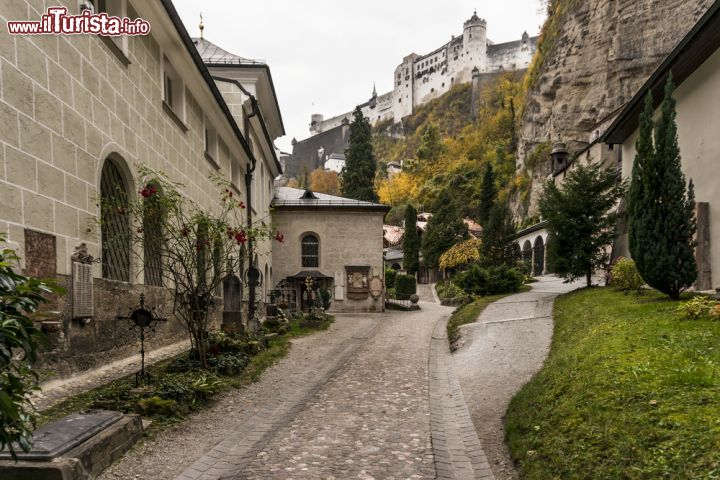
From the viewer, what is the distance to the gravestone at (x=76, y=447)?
12.1 feet

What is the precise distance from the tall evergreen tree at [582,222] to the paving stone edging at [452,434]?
10.4 meters

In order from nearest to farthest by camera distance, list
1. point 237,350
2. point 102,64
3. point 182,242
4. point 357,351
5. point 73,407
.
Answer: point 73,407 < point 102,64 < point 182,242 < point 237,350 < point 357,351

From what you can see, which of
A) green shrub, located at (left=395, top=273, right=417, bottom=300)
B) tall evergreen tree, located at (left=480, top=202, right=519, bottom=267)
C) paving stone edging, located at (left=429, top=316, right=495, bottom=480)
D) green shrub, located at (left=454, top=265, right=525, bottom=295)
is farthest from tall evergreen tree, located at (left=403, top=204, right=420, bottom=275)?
paving stone edging, located at (left=429, top=316, right=495, bottom=480)

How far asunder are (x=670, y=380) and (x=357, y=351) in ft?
26.2

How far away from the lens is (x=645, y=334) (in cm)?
757

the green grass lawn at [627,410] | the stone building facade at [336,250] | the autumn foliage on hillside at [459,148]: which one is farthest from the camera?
the autumn foliage on hillside at [459,148]

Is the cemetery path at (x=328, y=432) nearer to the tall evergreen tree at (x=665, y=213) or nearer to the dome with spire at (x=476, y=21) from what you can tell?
the tall evergreen tree at (x=665, y=213)

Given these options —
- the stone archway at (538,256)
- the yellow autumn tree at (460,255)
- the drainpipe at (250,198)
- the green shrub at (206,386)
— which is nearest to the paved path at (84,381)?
the green shrub at (206,386)

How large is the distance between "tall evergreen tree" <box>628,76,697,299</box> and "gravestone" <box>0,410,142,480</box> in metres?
11.3

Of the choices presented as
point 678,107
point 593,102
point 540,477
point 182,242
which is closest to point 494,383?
point 540,477

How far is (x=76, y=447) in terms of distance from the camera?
4.16 m

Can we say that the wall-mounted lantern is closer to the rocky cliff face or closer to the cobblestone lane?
the rocky cliff face

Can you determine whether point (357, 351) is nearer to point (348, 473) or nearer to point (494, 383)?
point (494, 383)

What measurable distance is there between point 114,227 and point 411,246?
4134 cm
